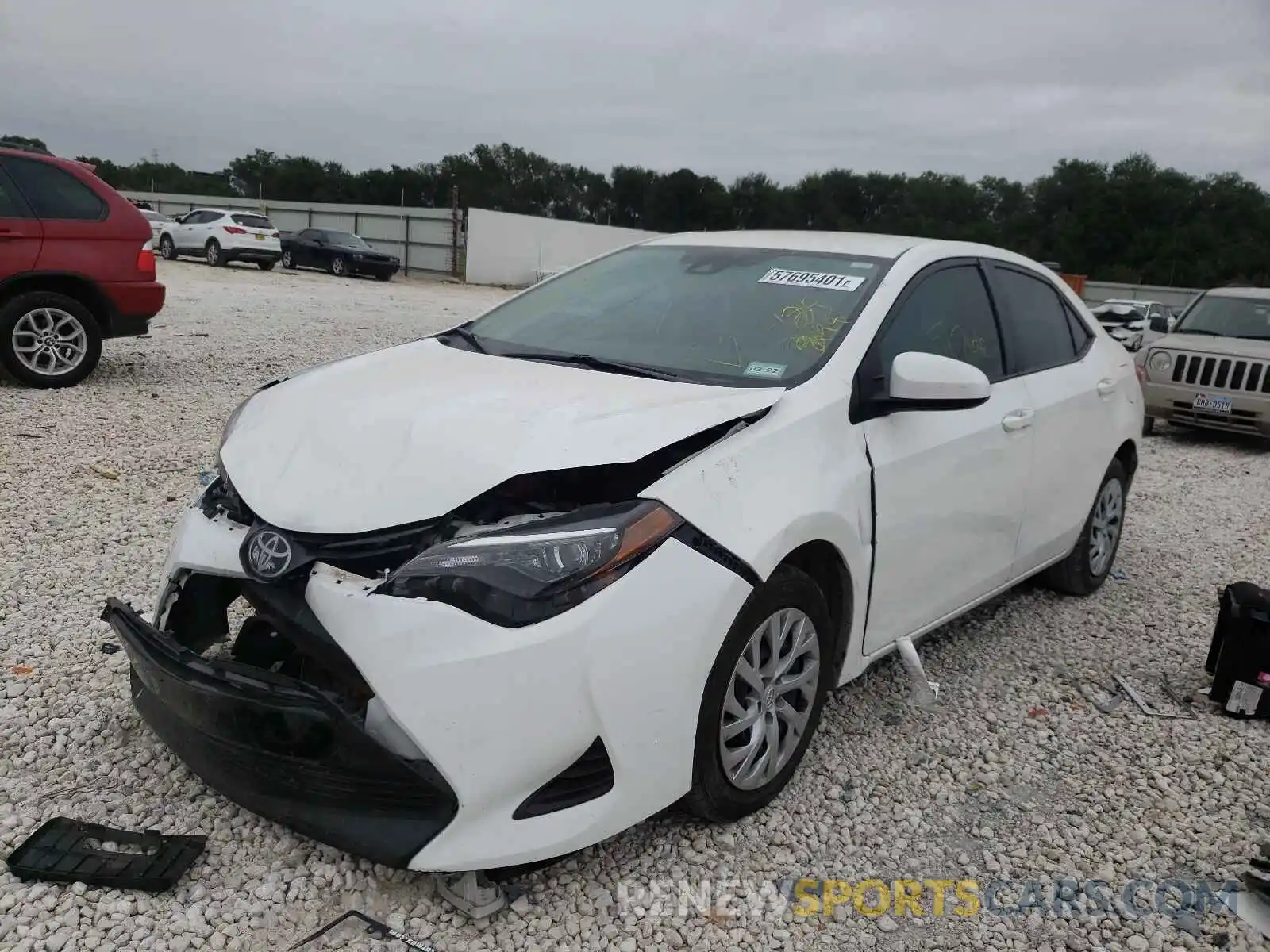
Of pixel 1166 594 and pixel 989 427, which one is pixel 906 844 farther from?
pixel 1166 594

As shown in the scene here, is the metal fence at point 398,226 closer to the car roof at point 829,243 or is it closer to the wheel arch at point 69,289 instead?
the wheel arch at point 69,289

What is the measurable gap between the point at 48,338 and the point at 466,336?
5.77 metres

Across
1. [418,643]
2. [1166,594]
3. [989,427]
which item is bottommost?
[1166,594]

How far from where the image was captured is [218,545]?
259 centimetres

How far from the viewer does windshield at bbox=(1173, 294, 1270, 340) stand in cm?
1039

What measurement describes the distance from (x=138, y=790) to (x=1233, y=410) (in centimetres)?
1034

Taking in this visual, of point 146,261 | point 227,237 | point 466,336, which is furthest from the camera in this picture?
point 227,237

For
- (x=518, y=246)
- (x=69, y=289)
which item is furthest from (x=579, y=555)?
(x=518, y=246)

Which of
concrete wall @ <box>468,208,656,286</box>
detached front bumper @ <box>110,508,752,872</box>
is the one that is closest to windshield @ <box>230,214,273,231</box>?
concrete wall @ <box>468,208,656,286</box>

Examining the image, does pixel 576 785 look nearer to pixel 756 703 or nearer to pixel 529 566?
pixel 529 566

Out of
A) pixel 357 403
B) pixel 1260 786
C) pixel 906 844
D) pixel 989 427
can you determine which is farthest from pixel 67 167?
pixel 1260 786

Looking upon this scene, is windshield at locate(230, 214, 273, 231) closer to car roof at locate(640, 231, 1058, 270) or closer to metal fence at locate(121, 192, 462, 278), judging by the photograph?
metal fence at locate(121, 192, 462, 278)

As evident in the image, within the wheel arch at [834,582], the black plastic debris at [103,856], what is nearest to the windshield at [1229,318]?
the wheel arch at [834,582]

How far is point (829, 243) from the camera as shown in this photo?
384cm
